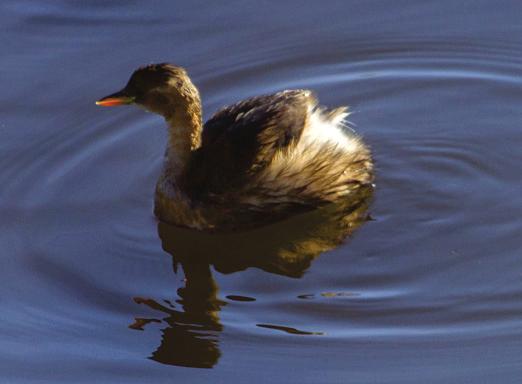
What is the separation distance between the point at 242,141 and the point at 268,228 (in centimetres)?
54

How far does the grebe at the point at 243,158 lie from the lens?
7570 mm

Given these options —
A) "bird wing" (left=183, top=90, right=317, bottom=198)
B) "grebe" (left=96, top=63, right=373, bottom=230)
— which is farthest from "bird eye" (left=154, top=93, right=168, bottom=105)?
"bird wing" (left=183, top=90, right=317, bottom=198)

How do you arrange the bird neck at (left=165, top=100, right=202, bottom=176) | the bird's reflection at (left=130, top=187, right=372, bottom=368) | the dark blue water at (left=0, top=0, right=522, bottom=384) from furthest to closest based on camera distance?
the bird neck at (left=165, top=100, right=202, bottom=176) < the bird's reflection at (left=130, top=187, right=372, bottom=368) < the dark blue water at (left=0, top=0, right=522, bottom=384)

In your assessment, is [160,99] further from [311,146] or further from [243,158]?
[311,146]

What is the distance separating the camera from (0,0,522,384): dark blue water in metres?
6.45

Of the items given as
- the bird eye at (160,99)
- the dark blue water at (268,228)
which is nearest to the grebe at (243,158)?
the bird eye at (160,99)

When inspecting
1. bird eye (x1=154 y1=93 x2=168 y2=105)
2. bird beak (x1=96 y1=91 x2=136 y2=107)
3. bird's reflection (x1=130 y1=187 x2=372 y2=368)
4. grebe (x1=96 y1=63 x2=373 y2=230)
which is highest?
bird eye (x1=154 y1=93 x2=168 y2=105)

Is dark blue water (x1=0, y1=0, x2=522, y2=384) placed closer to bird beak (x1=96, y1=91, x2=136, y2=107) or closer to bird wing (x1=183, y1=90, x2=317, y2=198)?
bird wing (x1=183, y1=90, x2=317, y2=198)

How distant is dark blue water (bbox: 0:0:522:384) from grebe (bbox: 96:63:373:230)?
0.46 ft

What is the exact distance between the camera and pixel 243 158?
7.54 metres

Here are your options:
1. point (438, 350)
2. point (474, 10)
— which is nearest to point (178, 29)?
point (474, 10)

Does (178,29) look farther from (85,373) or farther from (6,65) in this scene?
(85,373)

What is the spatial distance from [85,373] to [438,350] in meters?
1.67

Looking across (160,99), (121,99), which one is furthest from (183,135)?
(121,99)
